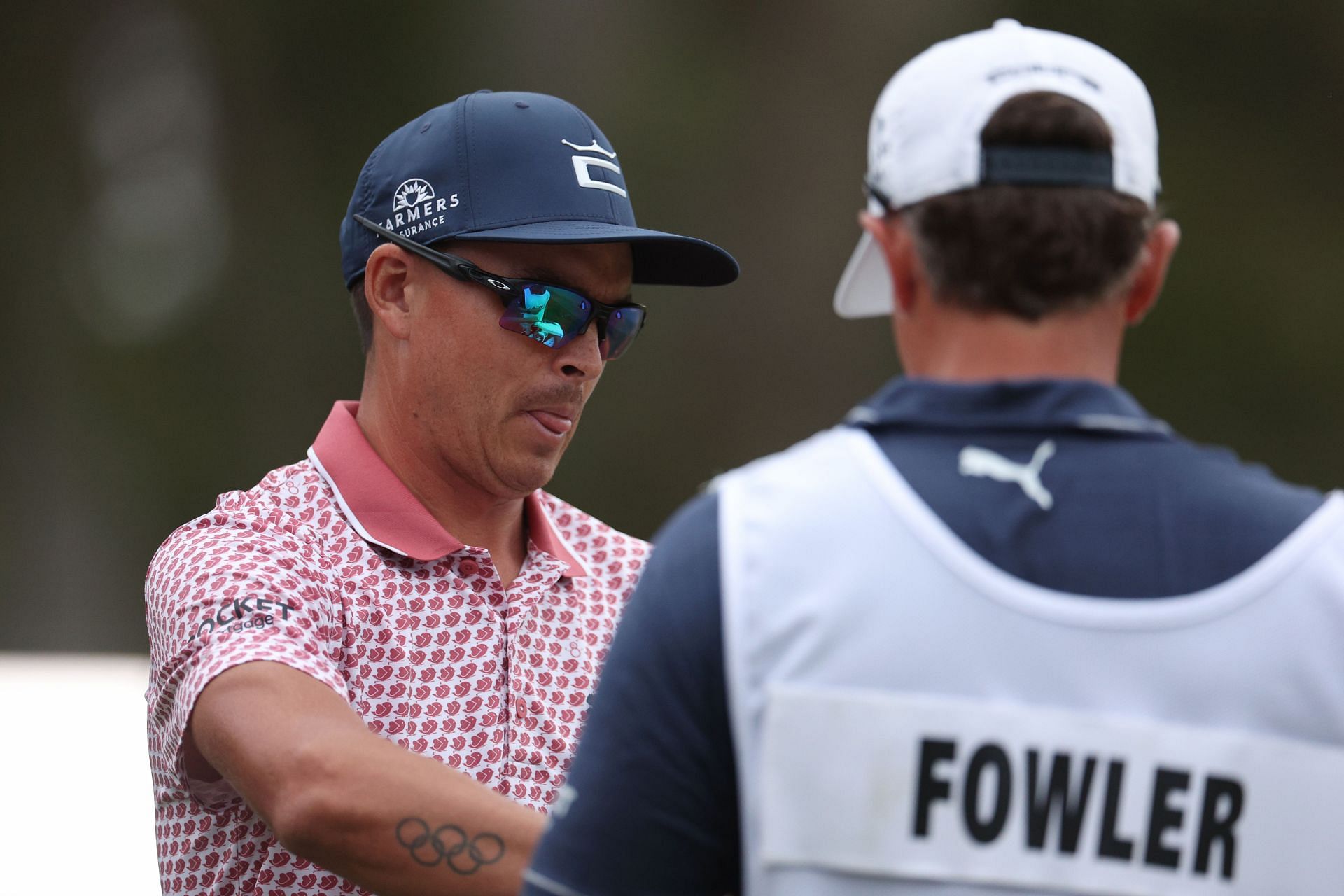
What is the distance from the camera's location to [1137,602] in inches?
44.6

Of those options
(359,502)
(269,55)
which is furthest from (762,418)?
(359,502)

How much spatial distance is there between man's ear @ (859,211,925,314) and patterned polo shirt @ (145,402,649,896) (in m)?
0.91

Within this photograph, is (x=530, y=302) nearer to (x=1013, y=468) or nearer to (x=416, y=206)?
(x=416, y=206)

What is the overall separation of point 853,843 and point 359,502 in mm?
1209

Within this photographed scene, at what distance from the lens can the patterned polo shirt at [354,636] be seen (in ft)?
6.22

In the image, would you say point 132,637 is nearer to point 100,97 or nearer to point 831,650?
point 100,97

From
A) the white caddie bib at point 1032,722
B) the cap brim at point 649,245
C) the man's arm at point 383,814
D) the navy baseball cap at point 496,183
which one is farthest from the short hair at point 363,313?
the white caddie bib at point 1032,722

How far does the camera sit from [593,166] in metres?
2.34

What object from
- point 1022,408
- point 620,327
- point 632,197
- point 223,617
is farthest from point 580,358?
point 632,197

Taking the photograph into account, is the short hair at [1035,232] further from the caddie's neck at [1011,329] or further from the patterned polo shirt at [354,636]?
the patterned polo shirt at [354,636]

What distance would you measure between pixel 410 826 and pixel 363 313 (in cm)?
101

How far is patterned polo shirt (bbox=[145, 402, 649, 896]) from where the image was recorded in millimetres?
1896

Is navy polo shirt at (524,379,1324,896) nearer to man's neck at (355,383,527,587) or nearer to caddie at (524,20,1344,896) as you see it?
caddie at (524,20,1344,896)

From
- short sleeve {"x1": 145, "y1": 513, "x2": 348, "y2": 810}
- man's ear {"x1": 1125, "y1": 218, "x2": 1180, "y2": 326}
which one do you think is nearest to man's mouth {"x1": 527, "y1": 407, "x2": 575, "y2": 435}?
short sleeve {"x1": 145, "y1": 513, "x2": 348, "y2": 810}
